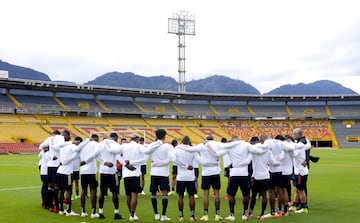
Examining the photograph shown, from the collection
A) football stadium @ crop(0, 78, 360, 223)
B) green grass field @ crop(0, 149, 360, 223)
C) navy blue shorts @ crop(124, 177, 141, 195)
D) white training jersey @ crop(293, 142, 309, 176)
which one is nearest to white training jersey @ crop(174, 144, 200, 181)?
navy blue shorts @ crop(124, 177, 141, 195)

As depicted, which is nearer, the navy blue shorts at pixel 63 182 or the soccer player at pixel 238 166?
the soccer player at pixel 238 166

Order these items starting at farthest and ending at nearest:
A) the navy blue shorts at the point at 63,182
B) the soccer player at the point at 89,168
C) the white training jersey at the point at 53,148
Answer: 1. the white training jersey at the point at 53,148
2. the navy blue shorts at the point at 63,182
3. the soccer player at the point at 89,168

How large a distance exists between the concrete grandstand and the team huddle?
4631 cm

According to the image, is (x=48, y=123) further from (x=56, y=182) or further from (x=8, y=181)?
(x=56, y=182)

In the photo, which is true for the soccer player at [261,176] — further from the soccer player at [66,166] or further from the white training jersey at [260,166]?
the soccer player at [66,166]

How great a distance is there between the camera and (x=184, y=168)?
1252 centimetres

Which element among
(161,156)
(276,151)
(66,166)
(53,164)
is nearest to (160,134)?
(161,156)

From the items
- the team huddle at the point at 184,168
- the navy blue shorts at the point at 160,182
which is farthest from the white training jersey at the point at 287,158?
the navy blue shorts at the point at 160,182

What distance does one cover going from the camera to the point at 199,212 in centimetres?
1392

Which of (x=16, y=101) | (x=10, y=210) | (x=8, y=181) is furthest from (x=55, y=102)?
(x=10, y=210)

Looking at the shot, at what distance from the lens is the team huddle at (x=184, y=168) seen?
12.4 m

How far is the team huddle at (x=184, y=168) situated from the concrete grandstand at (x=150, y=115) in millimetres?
46312

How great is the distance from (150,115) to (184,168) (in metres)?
71.7

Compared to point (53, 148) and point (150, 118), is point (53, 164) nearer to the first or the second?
point (53, 148)
